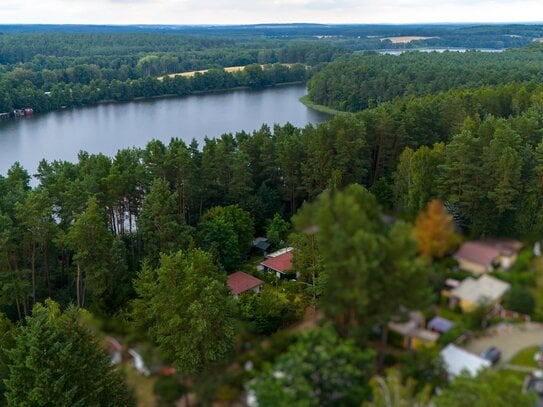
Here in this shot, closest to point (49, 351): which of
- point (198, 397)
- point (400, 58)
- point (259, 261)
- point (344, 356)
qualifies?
point (198, 397)

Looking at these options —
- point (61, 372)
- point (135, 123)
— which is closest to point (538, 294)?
point (61, 372)

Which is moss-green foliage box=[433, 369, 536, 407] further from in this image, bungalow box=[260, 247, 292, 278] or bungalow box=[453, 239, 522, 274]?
bungalow box=[260, 247, 292, 278]

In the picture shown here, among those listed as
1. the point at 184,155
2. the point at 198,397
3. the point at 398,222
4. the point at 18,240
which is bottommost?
the point at 18,240

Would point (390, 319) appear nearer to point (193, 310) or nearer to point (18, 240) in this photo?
point (193, 310)

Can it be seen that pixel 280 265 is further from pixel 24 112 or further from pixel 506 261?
pixel 24 112

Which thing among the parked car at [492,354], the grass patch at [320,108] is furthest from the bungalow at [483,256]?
the grass patch at [320,108]

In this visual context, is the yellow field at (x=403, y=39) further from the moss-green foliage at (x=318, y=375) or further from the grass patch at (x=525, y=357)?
the moss-green foliage at (x=318, y=375)
